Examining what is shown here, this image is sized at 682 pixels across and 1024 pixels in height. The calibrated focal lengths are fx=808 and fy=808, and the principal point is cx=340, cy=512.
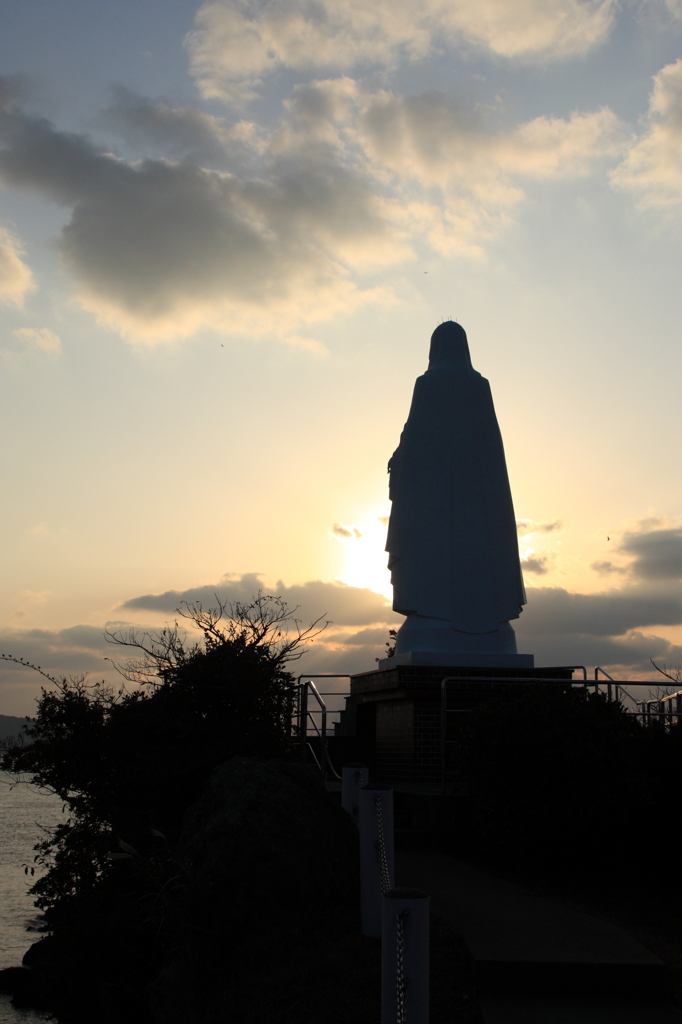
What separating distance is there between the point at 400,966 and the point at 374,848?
4.69 ft

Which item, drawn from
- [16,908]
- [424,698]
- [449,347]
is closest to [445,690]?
[424,698]

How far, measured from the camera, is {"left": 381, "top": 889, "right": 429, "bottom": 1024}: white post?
268 centimetres

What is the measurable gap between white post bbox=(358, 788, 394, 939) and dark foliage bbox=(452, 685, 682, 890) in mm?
2355

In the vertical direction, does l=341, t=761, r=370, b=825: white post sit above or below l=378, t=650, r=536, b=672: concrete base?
below

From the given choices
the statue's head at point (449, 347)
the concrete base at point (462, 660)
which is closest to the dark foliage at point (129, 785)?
the concrete base at point (462, 660)

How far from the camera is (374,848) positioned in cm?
408

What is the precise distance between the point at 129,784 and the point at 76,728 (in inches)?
23.6

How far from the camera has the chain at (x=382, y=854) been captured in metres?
3.71

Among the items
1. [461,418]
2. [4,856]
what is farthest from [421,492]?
[4,856]

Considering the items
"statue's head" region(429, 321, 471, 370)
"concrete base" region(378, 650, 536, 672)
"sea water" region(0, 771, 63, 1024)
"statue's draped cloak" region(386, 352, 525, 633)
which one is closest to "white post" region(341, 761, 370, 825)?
"sea water" region(0, 771, 63, 1024)

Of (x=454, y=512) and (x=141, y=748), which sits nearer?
(x=141, y=748)

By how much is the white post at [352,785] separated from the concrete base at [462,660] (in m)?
4.25

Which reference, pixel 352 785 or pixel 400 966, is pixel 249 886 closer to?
pixel 352 785

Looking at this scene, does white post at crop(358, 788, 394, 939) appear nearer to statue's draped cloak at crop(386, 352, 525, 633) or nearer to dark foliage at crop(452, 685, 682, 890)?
dark foliage at crop(452, 685, 682, 890)
